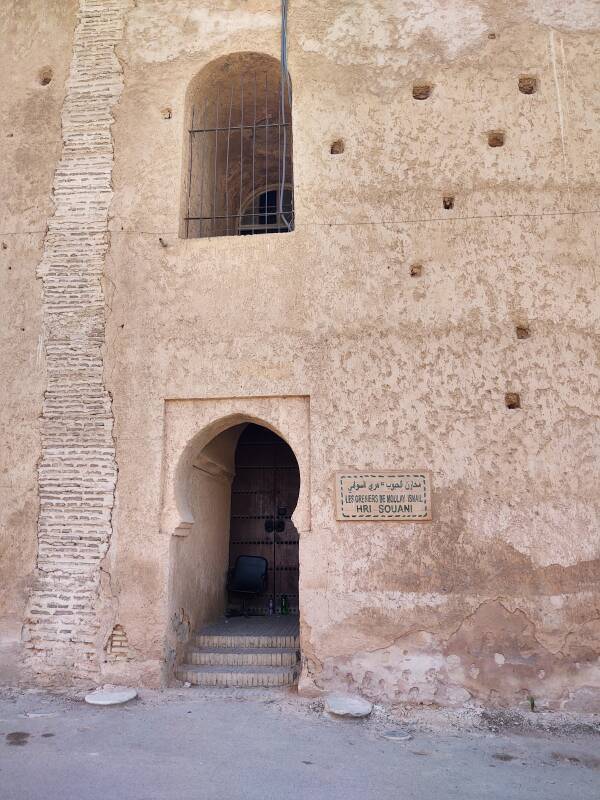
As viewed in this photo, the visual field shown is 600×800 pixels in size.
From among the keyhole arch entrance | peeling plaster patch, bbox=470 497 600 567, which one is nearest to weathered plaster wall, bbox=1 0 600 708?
peeling plaster patch, bbox=470 497 600 567

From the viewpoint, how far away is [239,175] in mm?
9516

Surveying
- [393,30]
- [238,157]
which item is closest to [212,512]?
[238,157]

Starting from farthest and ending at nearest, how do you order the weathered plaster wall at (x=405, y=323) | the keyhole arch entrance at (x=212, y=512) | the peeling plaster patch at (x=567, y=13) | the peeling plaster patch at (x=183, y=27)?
the peeling plaster patch at (x=183, y=27)
the peeling plaster patch at (x=567, y=13)
the keyhole arch entrance at (x=212, y=512)
the weathered plaster wall at (x=405, y=323)

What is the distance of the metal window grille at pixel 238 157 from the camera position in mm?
7730

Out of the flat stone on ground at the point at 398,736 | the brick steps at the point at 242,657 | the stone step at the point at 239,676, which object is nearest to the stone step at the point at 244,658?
the brick steps at the point at 242,657

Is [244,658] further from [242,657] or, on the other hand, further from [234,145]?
[234,145]

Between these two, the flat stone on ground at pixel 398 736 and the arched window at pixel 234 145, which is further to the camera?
the arched window at pixel 234 145

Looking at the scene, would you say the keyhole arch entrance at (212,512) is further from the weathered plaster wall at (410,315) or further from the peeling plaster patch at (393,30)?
the peeling plaster patch at (393,30)

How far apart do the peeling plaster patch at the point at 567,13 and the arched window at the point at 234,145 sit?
2.84m

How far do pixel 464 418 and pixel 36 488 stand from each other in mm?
4254

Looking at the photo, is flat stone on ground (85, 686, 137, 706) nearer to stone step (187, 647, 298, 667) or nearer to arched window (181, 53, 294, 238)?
stone step (187, 647, 298, 667)

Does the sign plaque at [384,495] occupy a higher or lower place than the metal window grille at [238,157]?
lower

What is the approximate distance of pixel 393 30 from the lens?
24.0ft

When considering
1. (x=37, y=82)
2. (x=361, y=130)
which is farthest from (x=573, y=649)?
(x=37, y=82)
